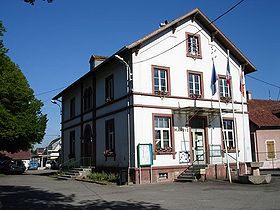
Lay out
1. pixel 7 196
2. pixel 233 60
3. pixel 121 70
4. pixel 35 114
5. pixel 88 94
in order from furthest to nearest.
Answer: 1. pixel 35 114
2. pixel 88 94
3. pixel 233 60
4. pixel 121 70
5. pixel 7 196

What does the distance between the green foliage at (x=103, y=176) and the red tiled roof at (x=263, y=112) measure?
16.3 metres

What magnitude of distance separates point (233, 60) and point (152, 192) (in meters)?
14.2

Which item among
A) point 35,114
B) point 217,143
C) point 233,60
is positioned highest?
point 233,60

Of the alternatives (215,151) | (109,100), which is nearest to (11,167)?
(109,100)

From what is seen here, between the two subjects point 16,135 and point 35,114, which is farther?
point 35,114

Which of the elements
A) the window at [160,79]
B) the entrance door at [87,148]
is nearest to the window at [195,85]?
the window at [160,79]

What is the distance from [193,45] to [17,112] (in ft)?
64.2

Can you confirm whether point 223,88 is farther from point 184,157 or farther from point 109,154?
point 109,154

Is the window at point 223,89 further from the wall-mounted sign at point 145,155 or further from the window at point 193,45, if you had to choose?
the wall-mounted sign at point 145,155

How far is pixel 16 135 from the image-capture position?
34.3 meters

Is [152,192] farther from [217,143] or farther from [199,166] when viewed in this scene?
[217,143]

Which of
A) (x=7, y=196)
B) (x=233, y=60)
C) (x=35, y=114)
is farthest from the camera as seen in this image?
(x=35, y=114)

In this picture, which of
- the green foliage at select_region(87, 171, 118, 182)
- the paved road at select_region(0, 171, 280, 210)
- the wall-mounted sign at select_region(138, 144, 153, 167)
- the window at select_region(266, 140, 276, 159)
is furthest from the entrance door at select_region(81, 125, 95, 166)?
the window at select_region(266, 140, 276, 159)

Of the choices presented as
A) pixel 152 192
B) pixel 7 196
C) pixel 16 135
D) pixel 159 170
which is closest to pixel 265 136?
pixel 159 170
